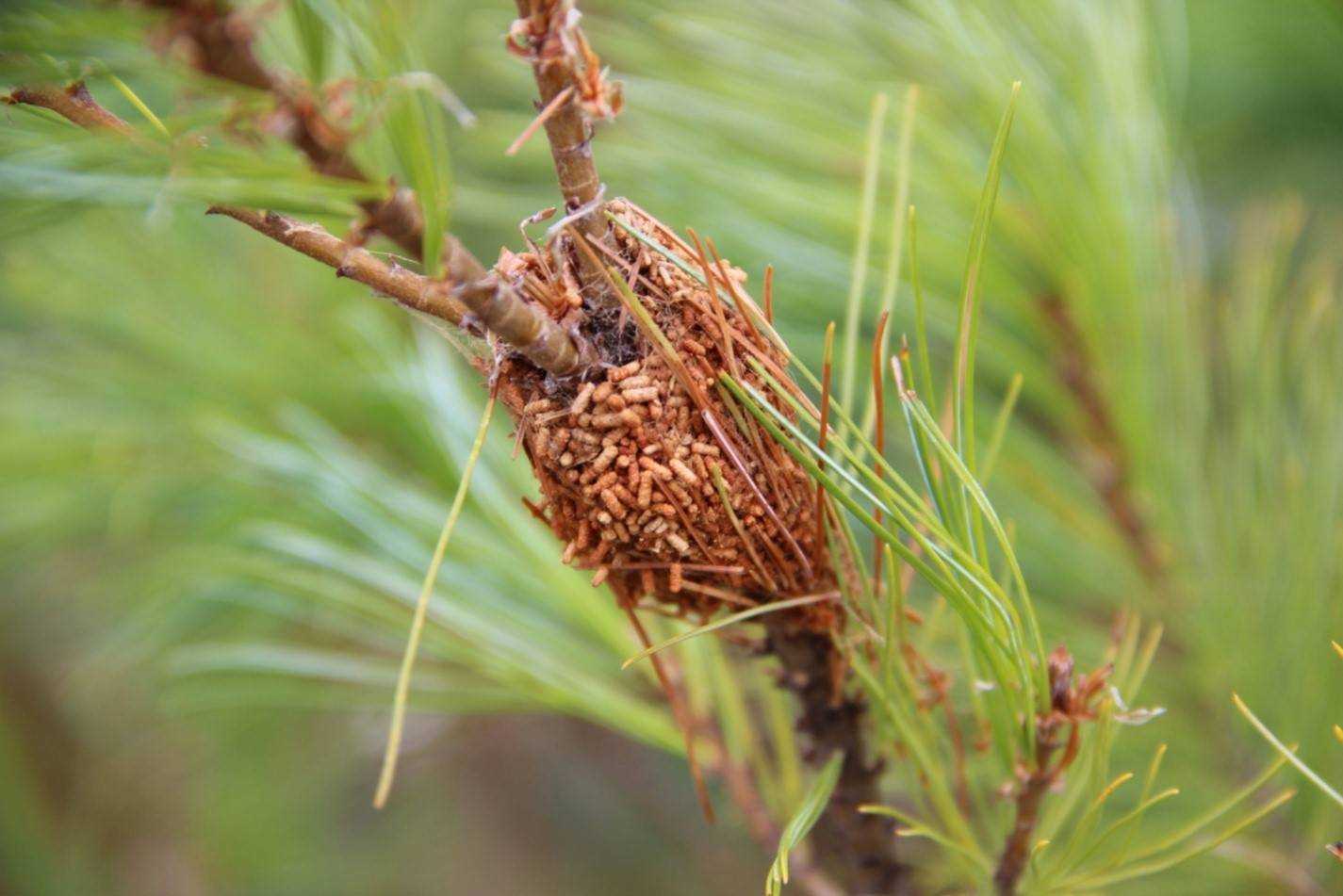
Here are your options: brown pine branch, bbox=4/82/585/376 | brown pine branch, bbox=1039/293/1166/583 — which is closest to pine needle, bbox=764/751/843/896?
brown pine branch, bbox=4/82/585/376

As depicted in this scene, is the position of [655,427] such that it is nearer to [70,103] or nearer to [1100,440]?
[70,103]

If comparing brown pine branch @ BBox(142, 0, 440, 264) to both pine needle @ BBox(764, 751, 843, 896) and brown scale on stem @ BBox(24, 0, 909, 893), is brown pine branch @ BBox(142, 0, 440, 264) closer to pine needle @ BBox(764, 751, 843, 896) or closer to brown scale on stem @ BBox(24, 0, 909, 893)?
brown scale on stem @ BBox(24, 0, 909, 893)

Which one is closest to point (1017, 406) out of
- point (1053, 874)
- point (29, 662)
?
point (1053, 874)

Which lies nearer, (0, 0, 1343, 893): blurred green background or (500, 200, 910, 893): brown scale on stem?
(500, 200, 910, 893): brown scale on stem

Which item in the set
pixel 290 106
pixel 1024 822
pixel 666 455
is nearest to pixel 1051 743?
pixel 1024 822

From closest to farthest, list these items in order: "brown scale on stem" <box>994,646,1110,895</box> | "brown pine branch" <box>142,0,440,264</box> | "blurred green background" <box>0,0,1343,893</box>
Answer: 1. "brown pine branch" <box>142,0,440,264</box>
2. "brown scale on stem" <box>994,646,1110,895</box>
3. "blurred green background" <box>0,0,1343,893</box>
